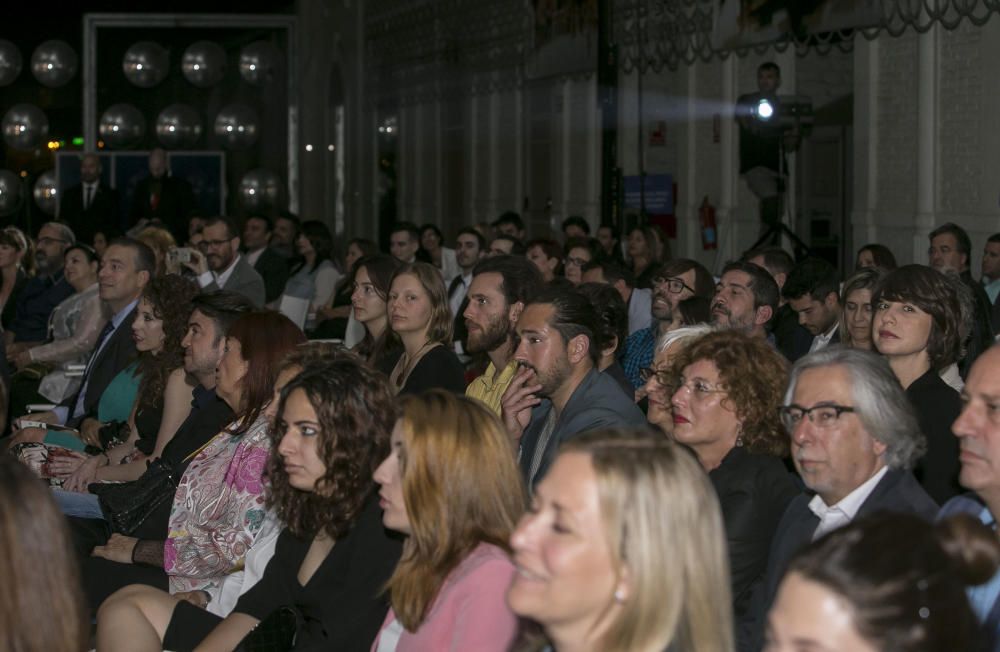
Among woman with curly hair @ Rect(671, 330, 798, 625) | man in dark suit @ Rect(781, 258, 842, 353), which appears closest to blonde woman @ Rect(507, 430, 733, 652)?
woman with curly hair @ Rect(671, 330, 798, 625)

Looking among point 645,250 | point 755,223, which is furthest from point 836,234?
point 645,250

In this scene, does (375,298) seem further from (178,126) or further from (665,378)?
(178,126)

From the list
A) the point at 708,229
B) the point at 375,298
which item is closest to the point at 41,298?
the point at 375,298

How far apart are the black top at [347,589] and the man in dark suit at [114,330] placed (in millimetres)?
3522

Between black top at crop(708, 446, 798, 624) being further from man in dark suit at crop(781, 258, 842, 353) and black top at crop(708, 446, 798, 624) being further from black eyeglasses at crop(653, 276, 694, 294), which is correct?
black eyeglasses at crop(653, 276, 694, 294)

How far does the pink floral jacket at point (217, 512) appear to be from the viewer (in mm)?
4684

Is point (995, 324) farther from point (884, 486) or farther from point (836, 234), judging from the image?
point (836, 234)

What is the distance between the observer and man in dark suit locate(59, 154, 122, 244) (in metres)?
15.8

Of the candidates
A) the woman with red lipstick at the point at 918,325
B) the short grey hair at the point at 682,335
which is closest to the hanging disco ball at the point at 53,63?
the short grey hair at the point at 682,335

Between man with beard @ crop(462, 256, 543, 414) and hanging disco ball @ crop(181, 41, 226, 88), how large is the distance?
558 inches

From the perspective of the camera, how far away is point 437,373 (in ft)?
20.3

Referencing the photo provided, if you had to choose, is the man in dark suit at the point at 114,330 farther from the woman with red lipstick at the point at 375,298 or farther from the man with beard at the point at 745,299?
the man with beard at the point at 745,299

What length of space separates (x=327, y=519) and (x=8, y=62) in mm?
16726

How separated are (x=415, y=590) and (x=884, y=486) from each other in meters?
1.14
